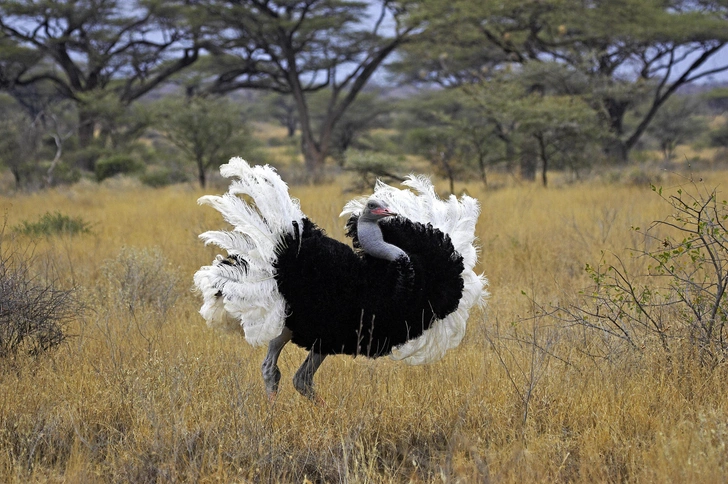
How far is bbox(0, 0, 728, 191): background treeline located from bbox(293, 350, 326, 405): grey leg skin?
8823mm

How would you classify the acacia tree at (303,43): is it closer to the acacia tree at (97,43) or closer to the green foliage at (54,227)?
the acacia tree at (97,43)

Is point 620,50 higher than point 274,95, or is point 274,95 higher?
point 620,50

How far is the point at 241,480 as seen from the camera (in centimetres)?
280

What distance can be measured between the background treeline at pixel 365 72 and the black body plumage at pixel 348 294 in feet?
29.4

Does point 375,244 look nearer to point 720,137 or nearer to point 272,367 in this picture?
point 272,367

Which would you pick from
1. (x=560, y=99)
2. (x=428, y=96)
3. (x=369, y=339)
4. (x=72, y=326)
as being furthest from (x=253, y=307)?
(x=428, y=96)

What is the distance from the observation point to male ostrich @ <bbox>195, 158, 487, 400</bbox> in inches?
125

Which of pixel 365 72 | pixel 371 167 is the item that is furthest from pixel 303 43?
pixel 371 167

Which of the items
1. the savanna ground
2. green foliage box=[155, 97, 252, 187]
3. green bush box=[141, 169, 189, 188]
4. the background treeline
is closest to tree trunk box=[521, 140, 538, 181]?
the background treeline

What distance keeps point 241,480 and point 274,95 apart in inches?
1715

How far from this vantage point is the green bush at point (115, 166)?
752 inches

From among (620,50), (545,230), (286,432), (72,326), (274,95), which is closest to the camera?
(286,432)

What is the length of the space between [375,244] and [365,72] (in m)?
20.1

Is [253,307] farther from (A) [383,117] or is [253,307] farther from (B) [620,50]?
(A) [383,117]
